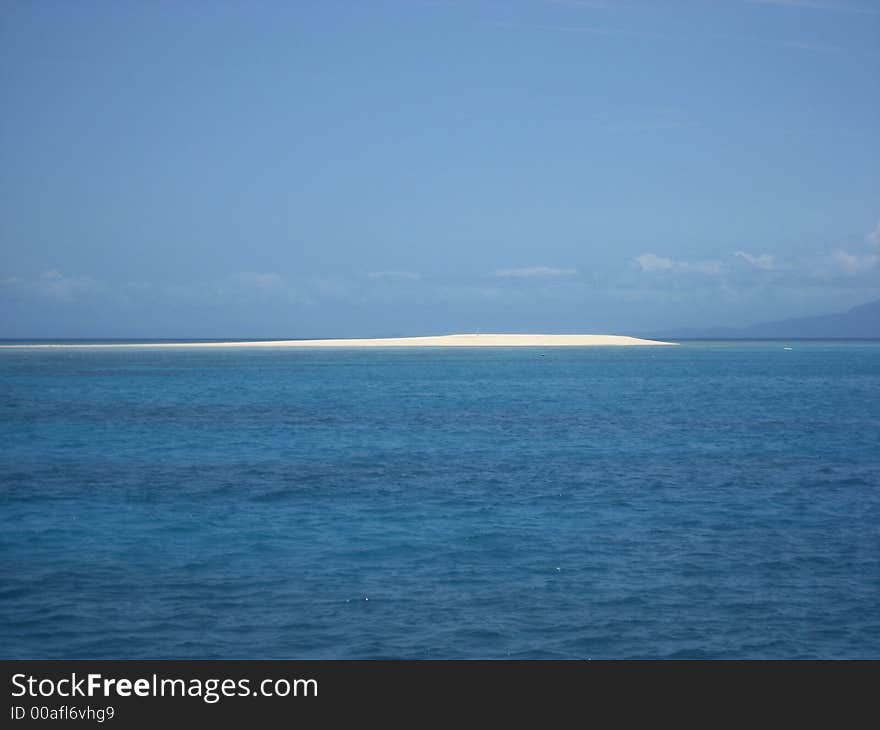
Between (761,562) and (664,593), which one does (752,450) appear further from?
(664,593)

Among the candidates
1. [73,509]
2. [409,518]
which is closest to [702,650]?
[409,518]

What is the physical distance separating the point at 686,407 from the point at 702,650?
37827 millimetres

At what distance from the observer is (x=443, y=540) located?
1688 centimetres

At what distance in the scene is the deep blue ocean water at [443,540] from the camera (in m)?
11.8

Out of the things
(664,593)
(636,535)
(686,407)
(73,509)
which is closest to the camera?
(664,593)

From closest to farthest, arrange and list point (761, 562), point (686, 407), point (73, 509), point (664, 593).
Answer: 1. point (664, 593)
2. point (761, 562)
3. point (73, 509)
4. point (686, 407)

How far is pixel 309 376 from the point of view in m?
86.2

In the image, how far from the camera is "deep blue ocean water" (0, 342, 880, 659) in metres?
11.8

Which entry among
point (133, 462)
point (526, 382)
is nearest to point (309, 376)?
point (526, 382)

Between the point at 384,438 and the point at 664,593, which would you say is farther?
the point at 384,438

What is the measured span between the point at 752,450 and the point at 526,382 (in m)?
43.8

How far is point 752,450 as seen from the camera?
30.0 meters
